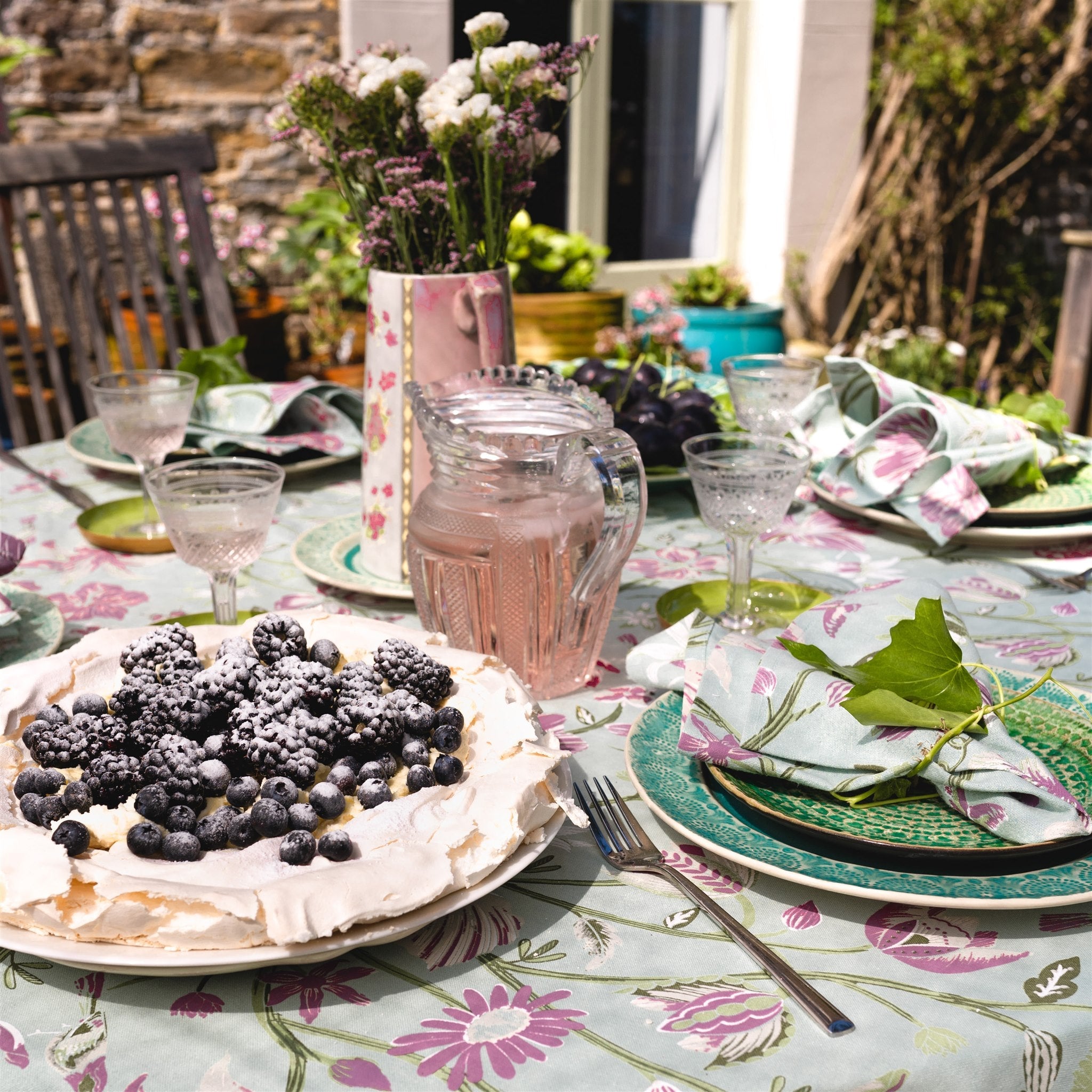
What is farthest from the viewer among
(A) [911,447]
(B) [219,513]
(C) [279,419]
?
(C) [279,419]

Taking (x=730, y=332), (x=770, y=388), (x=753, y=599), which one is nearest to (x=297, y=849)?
(x=753, y=599)

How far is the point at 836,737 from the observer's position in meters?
0.69

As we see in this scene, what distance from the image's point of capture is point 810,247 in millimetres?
4246

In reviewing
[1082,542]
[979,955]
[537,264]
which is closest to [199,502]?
[979,955]

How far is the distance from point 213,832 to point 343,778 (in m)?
0.08

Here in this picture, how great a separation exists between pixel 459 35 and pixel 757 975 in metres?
3.66

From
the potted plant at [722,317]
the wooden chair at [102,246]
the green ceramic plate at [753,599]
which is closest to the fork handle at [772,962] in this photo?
the green ceramic plate at [753,599]

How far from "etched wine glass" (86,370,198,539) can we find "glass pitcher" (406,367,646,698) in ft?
1.39

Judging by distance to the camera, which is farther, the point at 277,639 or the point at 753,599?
the point at 753,599

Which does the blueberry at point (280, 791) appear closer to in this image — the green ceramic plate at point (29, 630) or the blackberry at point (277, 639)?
the blackberry at point (277, 639)

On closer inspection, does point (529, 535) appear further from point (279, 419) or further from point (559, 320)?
point (559, 320)

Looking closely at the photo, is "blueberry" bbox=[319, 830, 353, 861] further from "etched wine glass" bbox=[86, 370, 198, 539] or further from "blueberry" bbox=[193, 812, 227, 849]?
"etched wine glass" bbox=[86, 370, 198, 539]

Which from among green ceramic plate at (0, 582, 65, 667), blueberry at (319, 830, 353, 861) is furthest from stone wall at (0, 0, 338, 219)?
blueberry at (319, 830, 353, 861)

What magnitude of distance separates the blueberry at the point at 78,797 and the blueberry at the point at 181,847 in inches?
2.5
